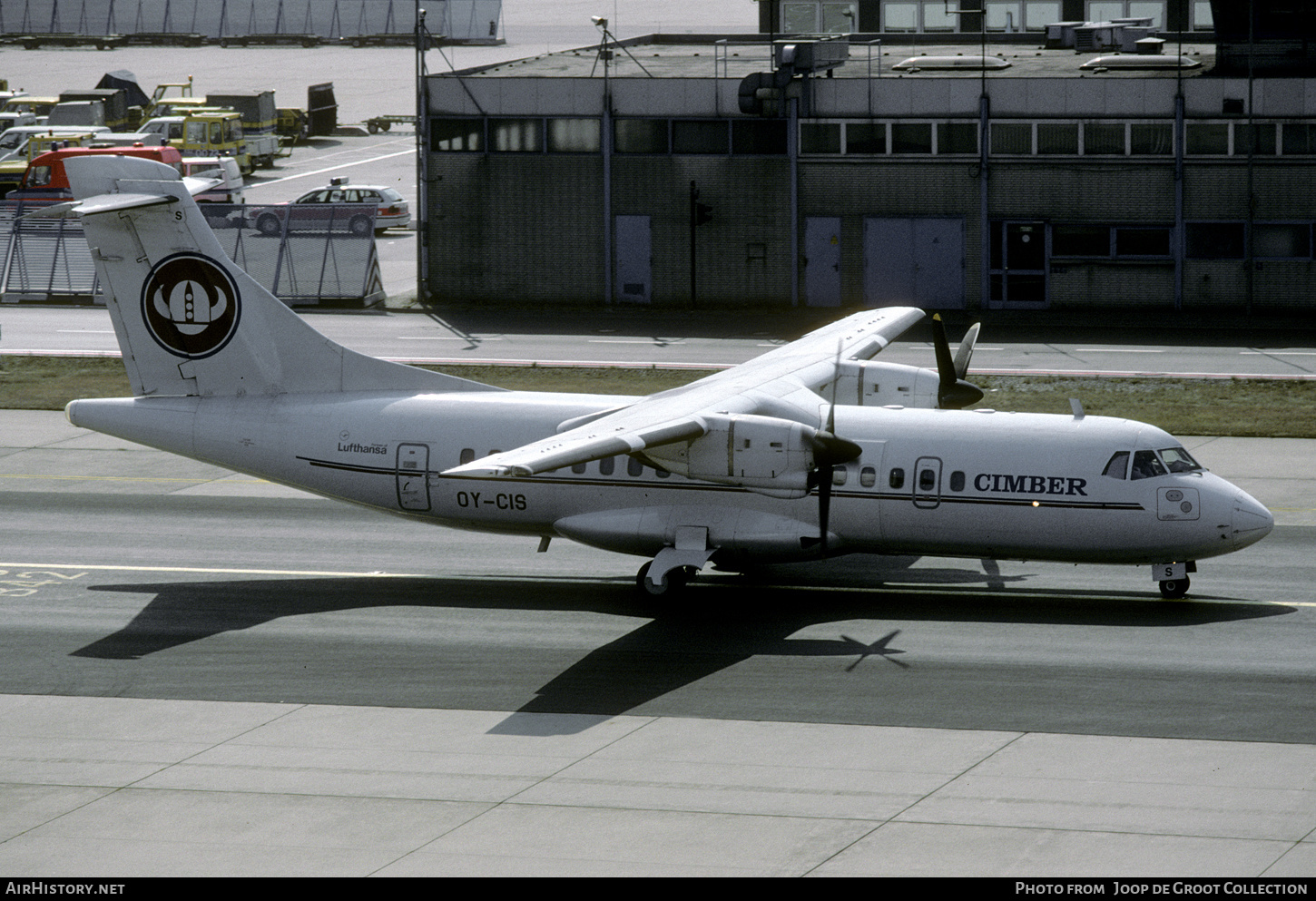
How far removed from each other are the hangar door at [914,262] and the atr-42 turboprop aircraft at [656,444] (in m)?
27.5

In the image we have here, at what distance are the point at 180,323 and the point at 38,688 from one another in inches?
316

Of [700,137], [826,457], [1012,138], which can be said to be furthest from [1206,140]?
[826,457]

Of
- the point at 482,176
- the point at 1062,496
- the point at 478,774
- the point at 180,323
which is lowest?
the point at 478,774

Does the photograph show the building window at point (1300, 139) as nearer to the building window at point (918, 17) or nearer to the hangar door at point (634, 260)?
the hangar door at point (634, 260)

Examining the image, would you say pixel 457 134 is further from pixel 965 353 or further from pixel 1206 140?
pixel 965 353

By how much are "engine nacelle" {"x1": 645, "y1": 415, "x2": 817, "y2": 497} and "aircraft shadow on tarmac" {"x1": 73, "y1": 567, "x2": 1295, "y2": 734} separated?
2.54 m

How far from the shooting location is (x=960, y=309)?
187 ft

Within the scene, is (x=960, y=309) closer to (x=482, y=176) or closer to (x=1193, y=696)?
(x=482, y=176)

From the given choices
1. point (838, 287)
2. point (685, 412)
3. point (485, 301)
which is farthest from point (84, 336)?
point (685, 412)

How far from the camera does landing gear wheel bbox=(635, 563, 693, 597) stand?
25.6 meters

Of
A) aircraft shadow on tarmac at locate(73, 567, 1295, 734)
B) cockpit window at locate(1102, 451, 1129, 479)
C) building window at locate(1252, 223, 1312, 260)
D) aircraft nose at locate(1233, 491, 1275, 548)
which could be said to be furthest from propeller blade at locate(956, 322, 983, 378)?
building window at locate(1252, 223, 1312, 260)

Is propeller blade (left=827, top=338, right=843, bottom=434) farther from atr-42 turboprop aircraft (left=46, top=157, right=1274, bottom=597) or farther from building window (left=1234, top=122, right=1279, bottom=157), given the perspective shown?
building window (left=1234, top=122, right=1279, bottom=157)

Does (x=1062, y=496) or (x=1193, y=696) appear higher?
(x=1062, y=496)

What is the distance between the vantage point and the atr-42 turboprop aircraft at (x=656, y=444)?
80.2 feet
